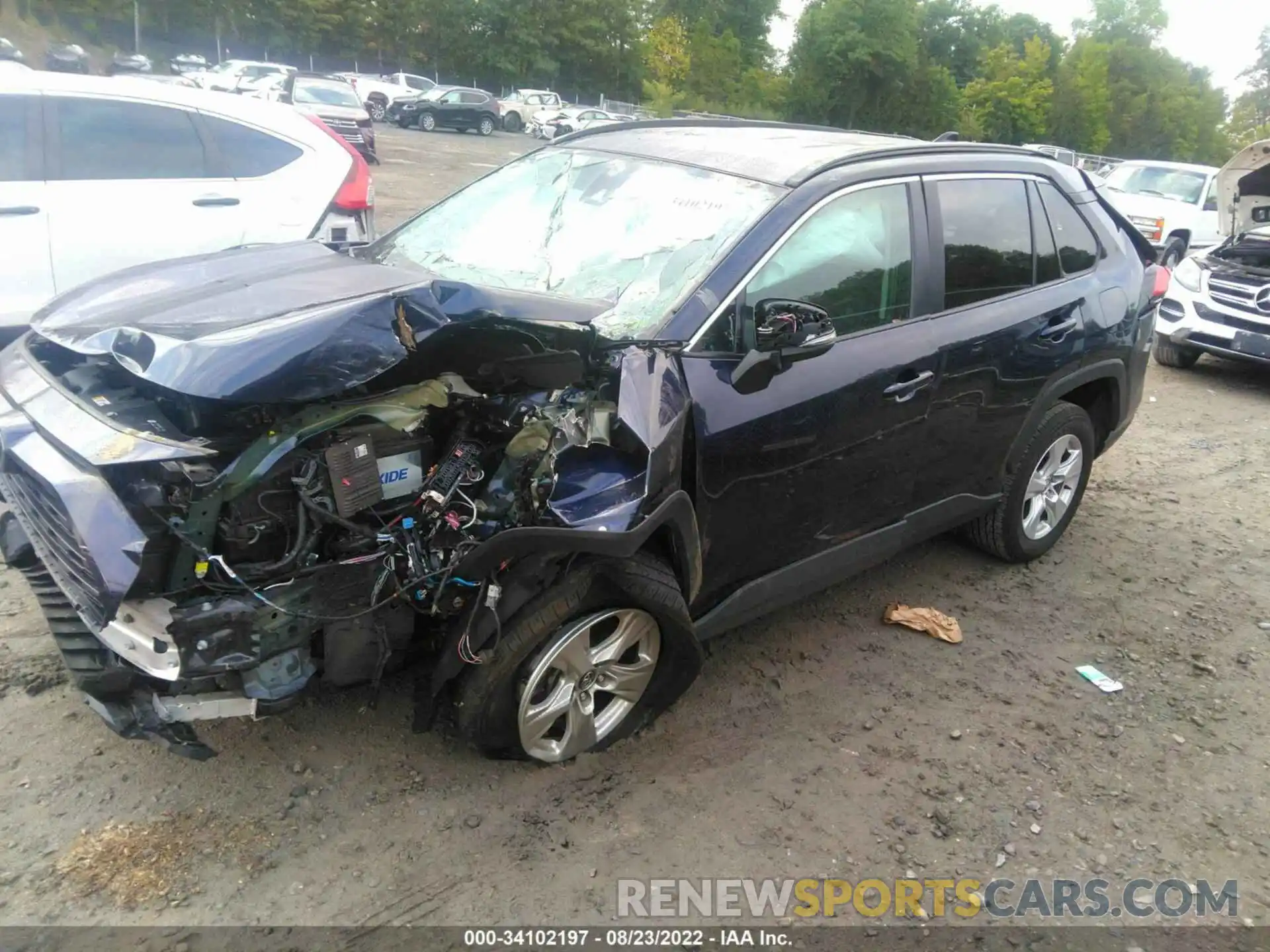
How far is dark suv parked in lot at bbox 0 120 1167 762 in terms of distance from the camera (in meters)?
2.34

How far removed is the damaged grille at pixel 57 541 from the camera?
221 cm

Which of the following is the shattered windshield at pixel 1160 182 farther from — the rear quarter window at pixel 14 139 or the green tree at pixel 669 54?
the green tree at pixel 669 54

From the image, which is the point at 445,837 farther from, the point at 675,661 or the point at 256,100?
the point at 256,100

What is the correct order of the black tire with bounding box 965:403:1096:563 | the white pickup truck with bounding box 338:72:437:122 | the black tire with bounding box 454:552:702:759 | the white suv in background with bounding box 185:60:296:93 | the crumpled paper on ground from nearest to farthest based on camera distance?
the black tire with bounding box 454:552:702:759 < the crumpled paper on ground < the black tire with bounding box 965:403:1096:563 < the white suv in background with bounding box 185:60:296:93 < the white pickup truck with bounding box 338:72:437:122

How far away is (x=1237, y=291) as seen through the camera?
7934 mm

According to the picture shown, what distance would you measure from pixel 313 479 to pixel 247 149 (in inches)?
170

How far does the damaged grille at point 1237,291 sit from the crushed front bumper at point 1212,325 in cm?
2

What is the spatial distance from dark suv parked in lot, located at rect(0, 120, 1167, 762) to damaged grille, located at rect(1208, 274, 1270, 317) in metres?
5.27

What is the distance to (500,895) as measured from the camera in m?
2.46

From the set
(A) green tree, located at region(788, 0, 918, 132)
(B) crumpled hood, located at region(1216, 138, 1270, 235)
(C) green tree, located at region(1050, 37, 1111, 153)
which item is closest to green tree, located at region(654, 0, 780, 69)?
(A) green tree, located at region(788, 0, 918, 132)

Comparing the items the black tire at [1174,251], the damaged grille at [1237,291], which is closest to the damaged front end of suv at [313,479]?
the damaged grille at [1237,291]

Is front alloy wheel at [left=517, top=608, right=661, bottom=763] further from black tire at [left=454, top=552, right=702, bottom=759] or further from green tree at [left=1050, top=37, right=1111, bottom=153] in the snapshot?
green tree at [left=1050, top=37, right=1111, bottom=153]

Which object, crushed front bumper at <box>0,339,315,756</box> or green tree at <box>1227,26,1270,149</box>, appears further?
green tree at <box>1227,26,1270,149</box>

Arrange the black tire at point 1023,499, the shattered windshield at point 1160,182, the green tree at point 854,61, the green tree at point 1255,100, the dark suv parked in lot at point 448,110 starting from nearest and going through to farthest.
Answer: the black tire at point 1023,499
the shattered windshield at point 1160,182
the dark suv parked in lot at point 448,110
the green tree at point 854,61
the green tree at point 1255,100
